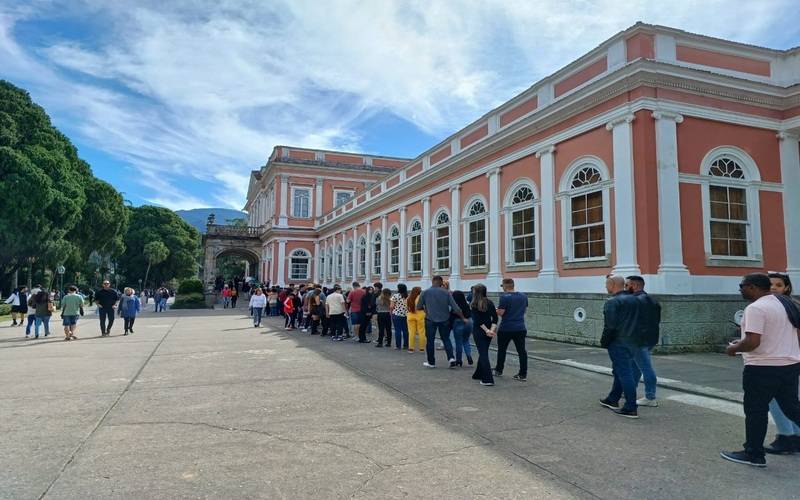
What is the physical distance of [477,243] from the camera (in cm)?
1692

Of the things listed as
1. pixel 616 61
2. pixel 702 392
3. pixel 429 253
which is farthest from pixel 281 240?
pixel 702 392

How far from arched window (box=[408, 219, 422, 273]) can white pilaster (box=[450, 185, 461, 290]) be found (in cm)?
298

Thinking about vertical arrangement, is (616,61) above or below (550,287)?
above

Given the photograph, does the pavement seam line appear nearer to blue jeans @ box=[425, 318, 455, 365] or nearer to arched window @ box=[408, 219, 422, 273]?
blue jeans @ box=[425, 318, 455, 365]

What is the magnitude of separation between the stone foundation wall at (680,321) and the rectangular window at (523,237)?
2295 mm

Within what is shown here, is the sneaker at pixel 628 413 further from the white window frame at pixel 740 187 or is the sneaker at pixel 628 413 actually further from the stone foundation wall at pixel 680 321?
the white window frame at pixel 740 187

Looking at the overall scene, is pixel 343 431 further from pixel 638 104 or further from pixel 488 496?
pixel 638 104

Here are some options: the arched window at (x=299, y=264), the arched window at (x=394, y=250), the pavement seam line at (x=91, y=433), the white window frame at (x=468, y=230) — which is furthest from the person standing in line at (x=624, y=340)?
the arched window at (x=299, y=264)

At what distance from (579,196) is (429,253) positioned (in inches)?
315

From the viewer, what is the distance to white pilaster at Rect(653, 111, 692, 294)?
10.7 meters

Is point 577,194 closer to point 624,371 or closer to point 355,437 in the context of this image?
point 624,371

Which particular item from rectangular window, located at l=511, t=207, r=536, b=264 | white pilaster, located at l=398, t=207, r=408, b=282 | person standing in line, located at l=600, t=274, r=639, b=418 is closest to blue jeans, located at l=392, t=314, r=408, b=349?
rectangular window, located at l=511, t=207, r=536, b=264

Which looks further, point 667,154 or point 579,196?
point 579,196

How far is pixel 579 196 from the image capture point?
12.9 m
